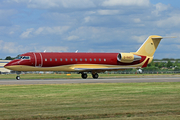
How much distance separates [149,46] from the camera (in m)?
56.8

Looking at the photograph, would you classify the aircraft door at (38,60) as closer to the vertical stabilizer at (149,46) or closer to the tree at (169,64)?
the vertical stabilizer at (149,46)

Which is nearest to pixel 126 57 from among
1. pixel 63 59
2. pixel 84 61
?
→ pixel 84 61

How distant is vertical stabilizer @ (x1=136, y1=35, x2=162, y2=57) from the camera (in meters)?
56.4

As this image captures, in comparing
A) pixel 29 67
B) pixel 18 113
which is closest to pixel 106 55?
pixel 29 67

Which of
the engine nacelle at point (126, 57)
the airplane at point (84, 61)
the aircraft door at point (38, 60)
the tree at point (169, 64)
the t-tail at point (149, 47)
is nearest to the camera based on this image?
the airplane at point (84, 61)

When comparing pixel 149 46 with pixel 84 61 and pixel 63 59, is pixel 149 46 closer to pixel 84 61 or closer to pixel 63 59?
pixel 84 61

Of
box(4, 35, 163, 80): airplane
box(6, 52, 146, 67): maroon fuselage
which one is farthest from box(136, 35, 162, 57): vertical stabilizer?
box(6, 52, 146, 67): maroon fuselage

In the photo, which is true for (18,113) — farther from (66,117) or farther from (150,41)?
(150,41)

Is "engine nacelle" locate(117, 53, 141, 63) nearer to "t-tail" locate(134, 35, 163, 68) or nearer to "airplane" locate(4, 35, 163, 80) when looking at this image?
"airplane" locate(4, 35, 163, 80)

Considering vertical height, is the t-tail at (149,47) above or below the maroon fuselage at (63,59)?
above

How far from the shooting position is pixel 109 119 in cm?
1213

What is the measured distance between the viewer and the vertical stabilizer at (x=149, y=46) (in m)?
56.4

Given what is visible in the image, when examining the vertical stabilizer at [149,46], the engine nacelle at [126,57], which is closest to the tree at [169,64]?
the vertical stabilizer at [149,46]

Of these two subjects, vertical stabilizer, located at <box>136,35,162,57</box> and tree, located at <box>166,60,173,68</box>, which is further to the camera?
tree, located at <box>166,60,173,68</box>
